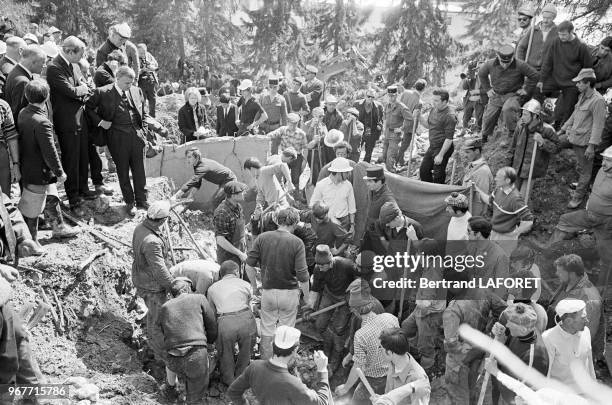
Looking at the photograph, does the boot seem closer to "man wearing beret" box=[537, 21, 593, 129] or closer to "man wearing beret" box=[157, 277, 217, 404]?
"man wearing beret" box=[157, 277, 217, 404]

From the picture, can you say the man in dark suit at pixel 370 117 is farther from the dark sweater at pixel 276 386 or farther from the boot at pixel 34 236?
the dark sweater at pixel 276 386

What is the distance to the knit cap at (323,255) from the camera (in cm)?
718

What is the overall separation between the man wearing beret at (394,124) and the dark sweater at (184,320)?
707cm

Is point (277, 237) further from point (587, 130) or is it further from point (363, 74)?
point (363, 74)

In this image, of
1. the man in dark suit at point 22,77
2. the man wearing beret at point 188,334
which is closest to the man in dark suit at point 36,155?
the man in dark suit at point 22,77

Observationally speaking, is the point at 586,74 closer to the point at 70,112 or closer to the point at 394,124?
the point at 394,124

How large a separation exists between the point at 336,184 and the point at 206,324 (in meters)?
3.04

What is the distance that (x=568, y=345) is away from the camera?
18.3ft

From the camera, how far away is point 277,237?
22.0 feet

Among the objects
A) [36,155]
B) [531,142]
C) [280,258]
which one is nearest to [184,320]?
[280,258]

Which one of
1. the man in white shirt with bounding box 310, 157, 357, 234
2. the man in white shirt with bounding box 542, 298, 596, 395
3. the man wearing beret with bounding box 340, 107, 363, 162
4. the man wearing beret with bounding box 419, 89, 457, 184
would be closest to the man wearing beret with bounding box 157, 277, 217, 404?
the man in white shirt with bounding box 310, 157, 357, 234

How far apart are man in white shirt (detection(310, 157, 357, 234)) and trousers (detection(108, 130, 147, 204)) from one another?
98.6 inches

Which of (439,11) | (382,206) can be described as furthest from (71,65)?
(439,11)

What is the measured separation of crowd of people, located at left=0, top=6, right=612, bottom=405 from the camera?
558cm
